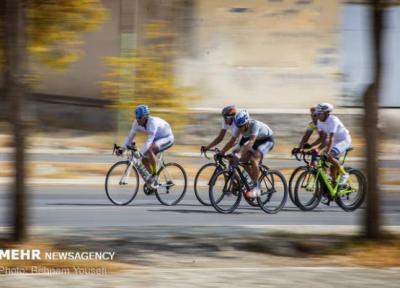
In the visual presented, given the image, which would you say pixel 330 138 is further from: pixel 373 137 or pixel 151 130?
pixel 373 137

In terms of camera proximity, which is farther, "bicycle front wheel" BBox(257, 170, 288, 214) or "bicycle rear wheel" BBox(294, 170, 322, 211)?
"bicycle rear wheel" BBox(294, 170, 322, 211)

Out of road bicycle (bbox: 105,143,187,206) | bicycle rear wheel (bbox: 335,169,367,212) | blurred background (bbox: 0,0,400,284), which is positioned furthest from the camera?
blurred background (bbox: 0,0,400,284)

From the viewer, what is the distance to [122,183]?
14.6 metres

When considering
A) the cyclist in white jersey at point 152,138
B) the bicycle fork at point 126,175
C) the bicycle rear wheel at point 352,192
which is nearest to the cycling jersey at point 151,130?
the cyclist in white jersey at point 152,138

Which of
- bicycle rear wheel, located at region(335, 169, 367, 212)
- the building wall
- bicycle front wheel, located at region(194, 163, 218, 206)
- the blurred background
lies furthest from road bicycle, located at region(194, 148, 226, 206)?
the building wall

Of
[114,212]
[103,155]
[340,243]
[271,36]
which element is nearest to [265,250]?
[340,243]

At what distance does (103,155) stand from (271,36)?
661 cm

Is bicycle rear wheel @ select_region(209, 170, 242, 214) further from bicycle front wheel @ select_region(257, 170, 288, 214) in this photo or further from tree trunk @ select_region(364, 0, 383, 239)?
tree trunk @ select_region(364, 0, 383, 239)

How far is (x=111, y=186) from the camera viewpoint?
14812 millimetres

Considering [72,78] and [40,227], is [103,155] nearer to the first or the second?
[72,78]

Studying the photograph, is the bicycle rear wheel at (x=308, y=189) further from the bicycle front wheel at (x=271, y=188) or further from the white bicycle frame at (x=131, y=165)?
the white bicycle frame at (x=131, y=165)

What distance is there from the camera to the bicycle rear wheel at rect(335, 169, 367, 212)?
14.3 m

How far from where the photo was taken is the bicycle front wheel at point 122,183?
48.0ft

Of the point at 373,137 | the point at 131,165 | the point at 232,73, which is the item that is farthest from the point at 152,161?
the point at 232,73
